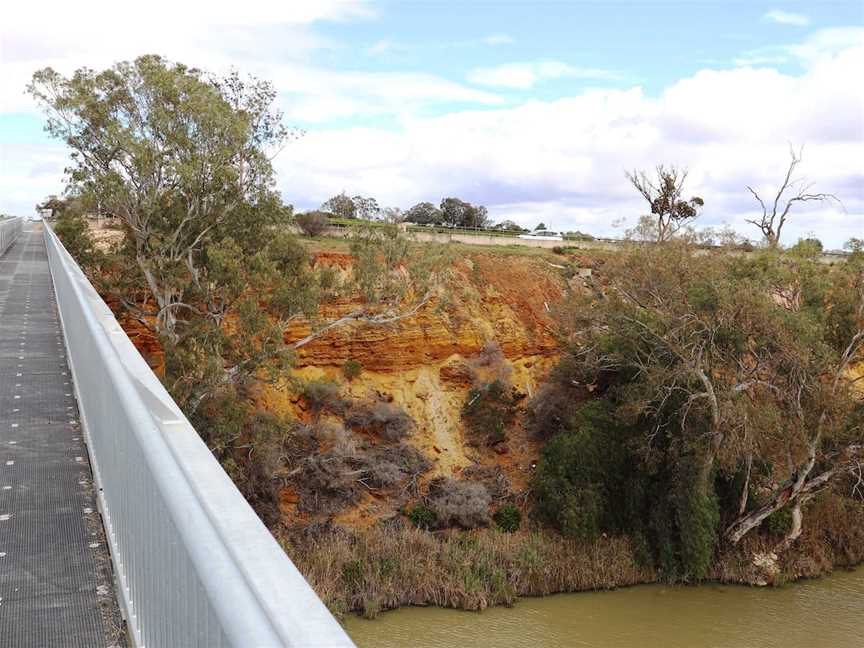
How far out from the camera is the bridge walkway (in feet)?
13.1

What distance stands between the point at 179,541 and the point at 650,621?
20115mm

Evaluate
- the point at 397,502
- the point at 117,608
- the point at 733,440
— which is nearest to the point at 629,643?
the point at 733,440

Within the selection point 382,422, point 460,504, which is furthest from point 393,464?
point 460,504

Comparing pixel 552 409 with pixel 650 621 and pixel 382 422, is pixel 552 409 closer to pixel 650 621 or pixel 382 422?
pixel 382 422

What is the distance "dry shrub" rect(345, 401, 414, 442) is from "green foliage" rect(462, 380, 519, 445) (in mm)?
2519

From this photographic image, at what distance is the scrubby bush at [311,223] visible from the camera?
44656mm

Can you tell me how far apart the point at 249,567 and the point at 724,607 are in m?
21.9

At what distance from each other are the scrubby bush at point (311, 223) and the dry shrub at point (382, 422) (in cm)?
1788

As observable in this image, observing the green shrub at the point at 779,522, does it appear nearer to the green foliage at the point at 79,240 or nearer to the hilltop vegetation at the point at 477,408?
the hilltop vegetation at the point at 477,408

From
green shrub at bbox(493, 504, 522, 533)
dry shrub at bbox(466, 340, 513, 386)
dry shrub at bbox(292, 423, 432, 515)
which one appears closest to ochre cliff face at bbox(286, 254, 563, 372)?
dry shrub at bbox(466, 340, 513, 386)

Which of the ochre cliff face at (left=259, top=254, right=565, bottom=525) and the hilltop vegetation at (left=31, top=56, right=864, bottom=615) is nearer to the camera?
the hilltop vegetation at (left=31, top=56, right=864, bottom=615)

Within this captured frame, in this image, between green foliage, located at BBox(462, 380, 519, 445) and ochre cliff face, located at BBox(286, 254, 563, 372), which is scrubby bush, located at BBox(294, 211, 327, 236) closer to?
ochre cliff face, located at BBox(286, 254, 563, 372)

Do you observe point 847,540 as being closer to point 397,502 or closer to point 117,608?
point 397,502

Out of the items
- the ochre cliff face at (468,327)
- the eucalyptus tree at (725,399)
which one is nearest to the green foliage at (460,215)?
the ochre cliff face at (468,327)
